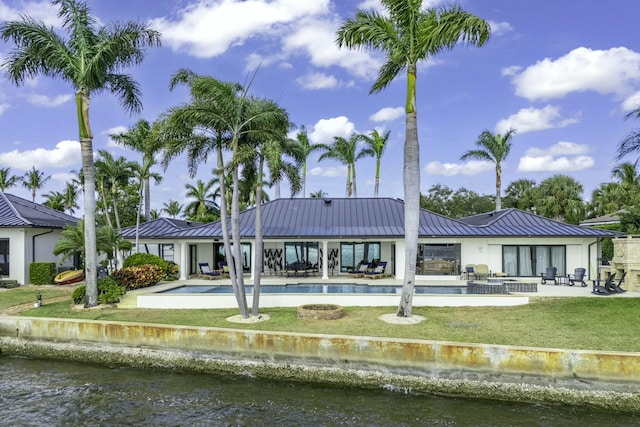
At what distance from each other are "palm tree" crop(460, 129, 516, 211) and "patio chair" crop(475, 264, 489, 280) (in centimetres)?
872

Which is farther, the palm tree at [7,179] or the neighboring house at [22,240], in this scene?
the palm tree at [7,179]

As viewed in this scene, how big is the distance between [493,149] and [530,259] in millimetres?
9378

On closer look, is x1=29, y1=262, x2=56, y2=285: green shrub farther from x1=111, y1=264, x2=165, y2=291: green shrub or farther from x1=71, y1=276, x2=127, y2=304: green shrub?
x1=71, y1=276, x2=127, y2=304: green shrub

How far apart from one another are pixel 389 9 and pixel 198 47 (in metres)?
8.00

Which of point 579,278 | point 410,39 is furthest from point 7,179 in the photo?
point 579,278

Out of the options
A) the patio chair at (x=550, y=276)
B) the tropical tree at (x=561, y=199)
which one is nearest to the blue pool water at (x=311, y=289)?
the patio chair at (x=550, y=276)

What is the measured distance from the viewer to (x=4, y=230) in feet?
68.8

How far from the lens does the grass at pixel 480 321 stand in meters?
10.0

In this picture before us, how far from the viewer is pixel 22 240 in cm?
2095

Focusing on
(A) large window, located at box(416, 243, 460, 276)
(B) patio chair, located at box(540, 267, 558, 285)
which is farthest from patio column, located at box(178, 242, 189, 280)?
(B) patio chair, located at box(540, 267, 558, 285)

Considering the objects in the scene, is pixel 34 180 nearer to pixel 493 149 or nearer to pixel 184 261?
pixel 184 261

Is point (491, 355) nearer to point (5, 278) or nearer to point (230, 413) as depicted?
point (230, 413)

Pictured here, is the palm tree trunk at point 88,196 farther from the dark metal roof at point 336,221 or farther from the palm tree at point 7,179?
the palm tree at point 7,179

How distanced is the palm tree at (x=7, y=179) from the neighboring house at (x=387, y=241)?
3963cm
